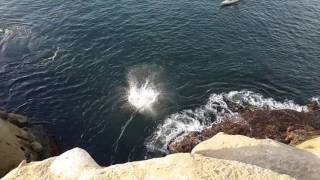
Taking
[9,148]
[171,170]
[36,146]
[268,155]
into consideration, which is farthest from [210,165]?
[36,146]

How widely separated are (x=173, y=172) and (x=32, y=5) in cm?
5797

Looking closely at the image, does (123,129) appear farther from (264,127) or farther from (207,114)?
(264,127)

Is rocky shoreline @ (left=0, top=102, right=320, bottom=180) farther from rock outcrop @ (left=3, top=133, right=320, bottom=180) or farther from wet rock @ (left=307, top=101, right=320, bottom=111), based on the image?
wet rock @ (left=307, top=101, right=320, bottom=111)

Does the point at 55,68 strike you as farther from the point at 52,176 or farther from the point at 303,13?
the point at 303,13

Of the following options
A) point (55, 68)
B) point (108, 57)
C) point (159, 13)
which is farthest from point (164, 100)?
point (159, 13)

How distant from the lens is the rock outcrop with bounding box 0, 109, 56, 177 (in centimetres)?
3553

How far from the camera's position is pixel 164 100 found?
160ft

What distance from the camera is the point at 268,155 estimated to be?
1069 inches

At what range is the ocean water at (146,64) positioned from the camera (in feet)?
150

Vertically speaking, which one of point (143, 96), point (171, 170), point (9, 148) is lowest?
point (143, 96)

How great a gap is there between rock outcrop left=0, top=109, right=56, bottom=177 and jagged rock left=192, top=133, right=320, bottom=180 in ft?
59.2

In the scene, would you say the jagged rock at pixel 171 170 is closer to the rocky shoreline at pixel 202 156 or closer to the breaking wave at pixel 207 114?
the rocky shoreline at pixel 202 156

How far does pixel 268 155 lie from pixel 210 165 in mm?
6394

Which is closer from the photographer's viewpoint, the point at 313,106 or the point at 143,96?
the point at 313,106
